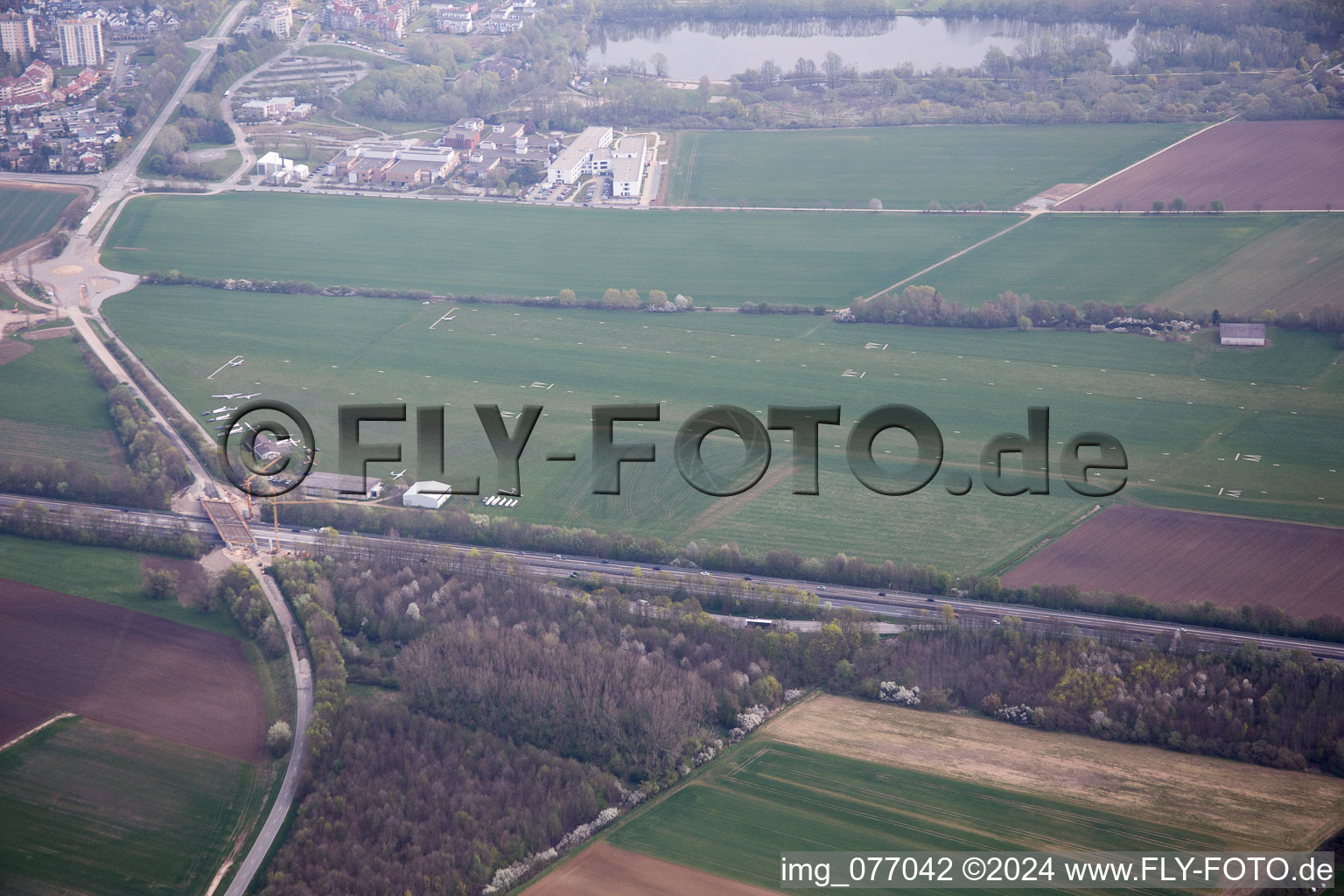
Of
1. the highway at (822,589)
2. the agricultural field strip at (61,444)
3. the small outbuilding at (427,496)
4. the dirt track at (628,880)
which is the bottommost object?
the dirt track at (628,880)

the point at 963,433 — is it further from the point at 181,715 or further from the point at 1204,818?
the point at 181,715

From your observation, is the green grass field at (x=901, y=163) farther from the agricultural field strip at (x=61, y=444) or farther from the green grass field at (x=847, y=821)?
the green grass field at (x=847, y=821)

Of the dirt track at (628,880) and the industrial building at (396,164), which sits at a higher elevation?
the industrial building at (396,164)

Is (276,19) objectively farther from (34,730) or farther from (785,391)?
(34,730)

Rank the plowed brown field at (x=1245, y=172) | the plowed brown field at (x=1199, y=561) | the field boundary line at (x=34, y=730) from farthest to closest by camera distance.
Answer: the plowed brown field at (x=1245, y=172) < the plowed brown field at (x=1199, y=561) < the field boundary line at (x=34, y=730)

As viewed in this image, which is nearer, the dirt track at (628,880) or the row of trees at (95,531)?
the dirt track at (628,880)

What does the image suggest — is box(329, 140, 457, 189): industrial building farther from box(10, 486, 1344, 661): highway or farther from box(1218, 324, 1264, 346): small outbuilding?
box(1218, 324, 1264, 346): small outbuilding

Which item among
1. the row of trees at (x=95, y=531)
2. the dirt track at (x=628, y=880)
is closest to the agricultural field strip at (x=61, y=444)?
the row of trees at (x=95, y=531)

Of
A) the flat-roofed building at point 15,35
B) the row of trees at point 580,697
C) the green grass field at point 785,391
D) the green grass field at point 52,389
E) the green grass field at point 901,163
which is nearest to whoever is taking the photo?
the row of trees at point 580,697
